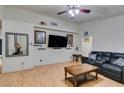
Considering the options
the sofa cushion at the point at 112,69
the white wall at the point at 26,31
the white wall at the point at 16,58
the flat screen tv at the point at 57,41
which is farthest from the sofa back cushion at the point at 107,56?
the white wall at the point at 16,58

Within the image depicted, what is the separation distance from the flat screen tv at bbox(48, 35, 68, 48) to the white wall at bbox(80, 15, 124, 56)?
1733 millimetres

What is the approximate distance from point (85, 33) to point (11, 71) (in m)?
4.88

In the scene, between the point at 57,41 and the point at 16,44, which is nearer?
the point at 16,44

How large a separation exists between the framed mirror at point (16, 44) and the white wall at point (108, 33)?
399 cm

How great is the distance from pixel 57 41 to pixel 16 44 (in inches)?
94.0

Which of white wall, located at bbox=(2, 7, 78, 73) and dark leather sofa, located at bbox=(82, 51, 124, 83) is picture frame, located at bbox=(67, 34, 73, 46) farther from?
dark leather sofa, located at bbox=(82, 51, 124, 83)

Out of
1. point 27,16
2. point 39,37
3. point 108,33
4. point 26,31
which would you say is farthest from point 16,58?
point 108,33

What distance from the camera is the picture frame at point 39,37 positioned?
543cm

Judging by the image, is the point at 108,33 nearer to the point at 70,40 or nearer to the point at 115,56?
the point at 115,56

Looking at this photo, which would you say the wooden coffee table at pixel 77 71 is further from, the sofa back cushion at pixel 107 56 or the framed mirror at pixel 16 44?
the framed mirror at pixel 16 44

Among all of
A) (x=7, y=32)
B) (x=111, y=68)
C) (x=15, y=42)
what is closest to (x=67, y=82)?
(x=111, y=68)

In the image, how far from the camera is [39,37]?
18.3 ft

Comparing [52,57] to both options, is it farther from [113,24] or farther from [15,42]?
[113,24]

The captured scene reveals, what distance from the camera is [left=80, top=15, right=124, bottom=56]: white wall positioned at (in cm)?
520
